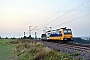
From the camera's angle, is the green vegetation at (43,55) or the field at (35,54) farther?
the field at (35,54)

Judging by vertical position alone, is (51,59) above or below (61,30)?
below

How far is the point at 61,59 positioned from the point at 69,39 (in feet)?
84.4

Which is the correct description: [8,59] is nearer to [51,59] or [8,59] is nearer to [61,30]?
[51,59]

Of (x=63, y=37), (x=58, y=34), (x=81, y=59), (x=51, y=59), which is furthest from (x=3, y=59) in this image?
(x=58, y=34)

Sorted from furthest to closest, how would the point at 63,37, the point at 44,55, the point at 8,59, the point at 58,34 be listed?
the point at 58,34 → the point at 63,37 → the point at 8,59 → the point at 44,55

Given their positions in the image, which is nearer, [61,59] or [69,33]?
[61,59]

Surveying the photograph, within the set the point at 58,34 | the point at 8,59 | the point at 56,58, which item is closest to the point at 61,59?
the point at 56,58

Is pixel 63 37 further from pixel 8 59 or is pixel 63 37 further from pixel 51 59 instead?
pixel 51 59

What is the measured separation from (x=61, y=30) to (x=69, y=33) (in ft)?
5.38

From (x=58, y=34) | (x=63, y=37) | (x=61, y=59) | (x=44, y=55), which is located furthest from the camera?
(x=58, y=34)

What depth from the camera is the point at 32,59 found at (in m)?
16.6

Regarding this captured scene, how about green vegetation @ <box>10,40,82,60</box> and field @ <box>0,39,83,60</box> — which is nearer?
green vegetation @ <box>10,40,82,60</box>

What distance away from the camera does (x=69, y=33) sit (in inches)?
1565

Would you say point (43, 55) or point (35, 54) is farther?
point (35, 54)
